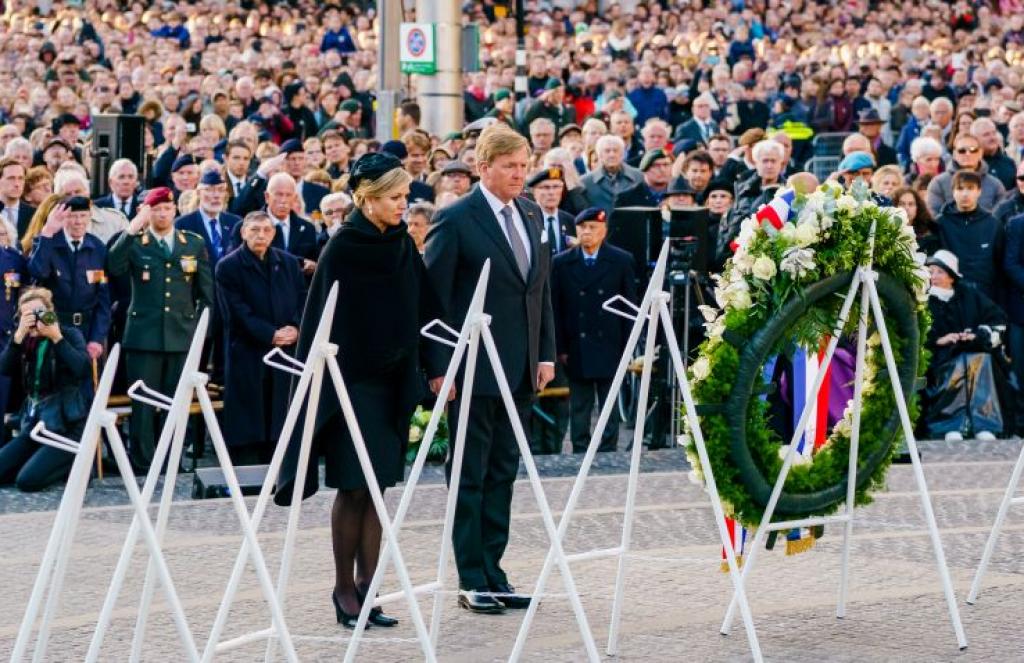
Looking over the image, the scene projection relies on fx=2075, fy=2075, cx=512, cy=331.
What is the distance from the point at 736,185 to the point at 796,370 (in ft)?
25.7

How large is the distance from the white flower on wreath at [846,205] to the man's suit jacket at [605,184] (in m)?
8.49

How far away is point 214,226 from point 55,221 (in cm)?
148

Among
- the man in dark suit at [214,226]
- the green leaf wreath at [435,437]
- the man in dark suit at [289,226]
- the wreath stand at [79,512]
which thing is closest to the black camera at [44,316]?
the man in dark suit at [214,226]

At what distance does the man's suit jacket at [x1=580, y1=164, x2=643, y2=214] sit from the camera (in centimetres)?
1752

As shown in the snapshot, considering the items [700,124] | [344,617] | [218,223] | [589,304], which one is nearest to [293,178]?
[218,223]

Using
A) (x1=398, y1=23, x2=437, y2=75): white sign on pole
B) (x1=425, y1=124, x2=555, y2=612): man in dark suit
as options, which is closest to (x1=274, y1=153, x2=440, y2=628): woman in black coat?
(x1=425, y1=124, x2=555, y2=612): man in dark suit

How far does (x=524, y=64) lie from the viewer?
28.2 m

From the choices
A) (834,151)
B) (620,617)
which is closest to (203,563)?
(620,617)

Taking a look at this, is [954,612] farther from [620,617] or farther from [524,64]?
[524,64]

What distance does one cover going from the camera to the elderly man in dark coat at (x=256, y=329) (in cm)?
1399

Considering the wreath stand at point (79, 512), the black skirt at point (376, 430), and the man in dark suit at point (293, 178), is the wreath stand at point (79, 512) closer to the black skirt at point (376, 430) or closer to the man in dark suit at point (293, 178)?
the black skirt at point (376, 430)

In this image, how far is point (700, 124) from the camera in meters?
23.4

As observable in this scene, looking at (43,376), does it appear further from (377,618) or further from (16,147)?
(377,618)

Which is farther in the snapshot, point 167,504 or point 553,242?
point 553,242
